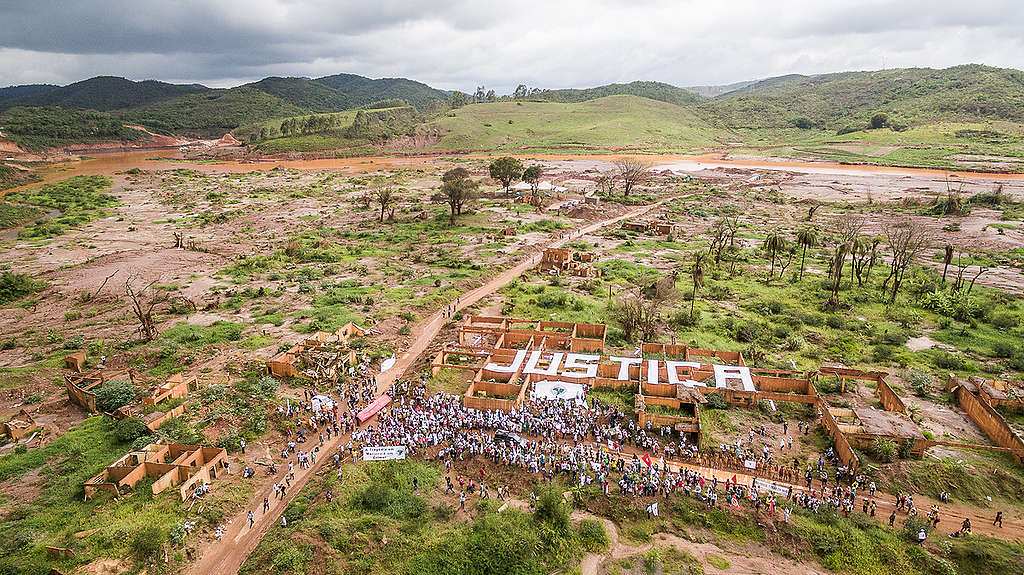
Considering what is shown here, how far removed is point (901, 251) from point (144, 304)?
252 feet

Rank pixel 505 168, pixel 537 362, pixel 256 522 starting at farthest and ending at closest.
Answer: pixel 505 168 → pixel 537 362 → pixel 256 522

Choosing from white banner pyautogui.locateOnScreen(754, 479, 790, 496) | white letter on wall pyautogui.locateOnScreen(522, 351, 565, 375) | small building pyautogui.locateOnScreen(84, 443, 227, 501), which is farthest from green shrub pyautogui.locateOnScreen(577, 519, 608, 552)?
small building pyautogui.locateOnScreen(84, 443, 227, 501)

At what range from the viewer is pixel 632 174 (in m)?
104

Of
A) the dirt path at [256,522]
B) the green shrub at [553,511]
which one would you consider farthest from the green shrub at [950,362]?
the dirt path at [256,522]

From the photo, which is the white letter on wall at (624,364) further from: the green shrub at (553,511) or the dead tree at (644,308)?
the green shrub at (553,511)

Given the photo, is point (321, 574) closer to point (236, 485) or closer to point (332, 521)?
point (332, 521)

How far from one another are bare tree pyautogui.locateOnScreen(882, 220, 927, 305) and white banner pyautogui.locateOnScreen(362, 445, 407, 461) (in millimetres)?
46269

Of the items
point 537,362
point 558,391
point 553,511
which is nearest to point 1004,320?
point 558,391

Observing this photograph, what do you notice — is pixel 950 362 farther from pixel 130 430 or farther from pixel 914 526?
pixel 130 430

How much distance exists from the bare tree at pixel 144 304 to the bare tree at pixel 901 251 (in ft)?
210

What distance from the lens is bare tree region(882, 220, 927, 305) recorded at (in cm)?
4947

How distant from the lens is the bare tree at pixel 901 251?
4947cm

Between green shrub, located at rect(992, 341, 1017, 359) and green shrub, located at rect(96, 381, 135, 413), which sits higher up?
green shrub, located at rect(992, 341, 1017, 359)

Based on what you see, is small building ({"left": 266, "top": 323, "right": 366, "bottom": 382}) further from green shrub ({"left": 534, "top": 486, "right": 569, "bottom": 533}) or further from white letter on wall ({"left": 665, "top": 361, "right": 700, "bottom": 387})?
white letter on wall ({"left": 665, "top": 361, "right": 700, "bottom": 387})
